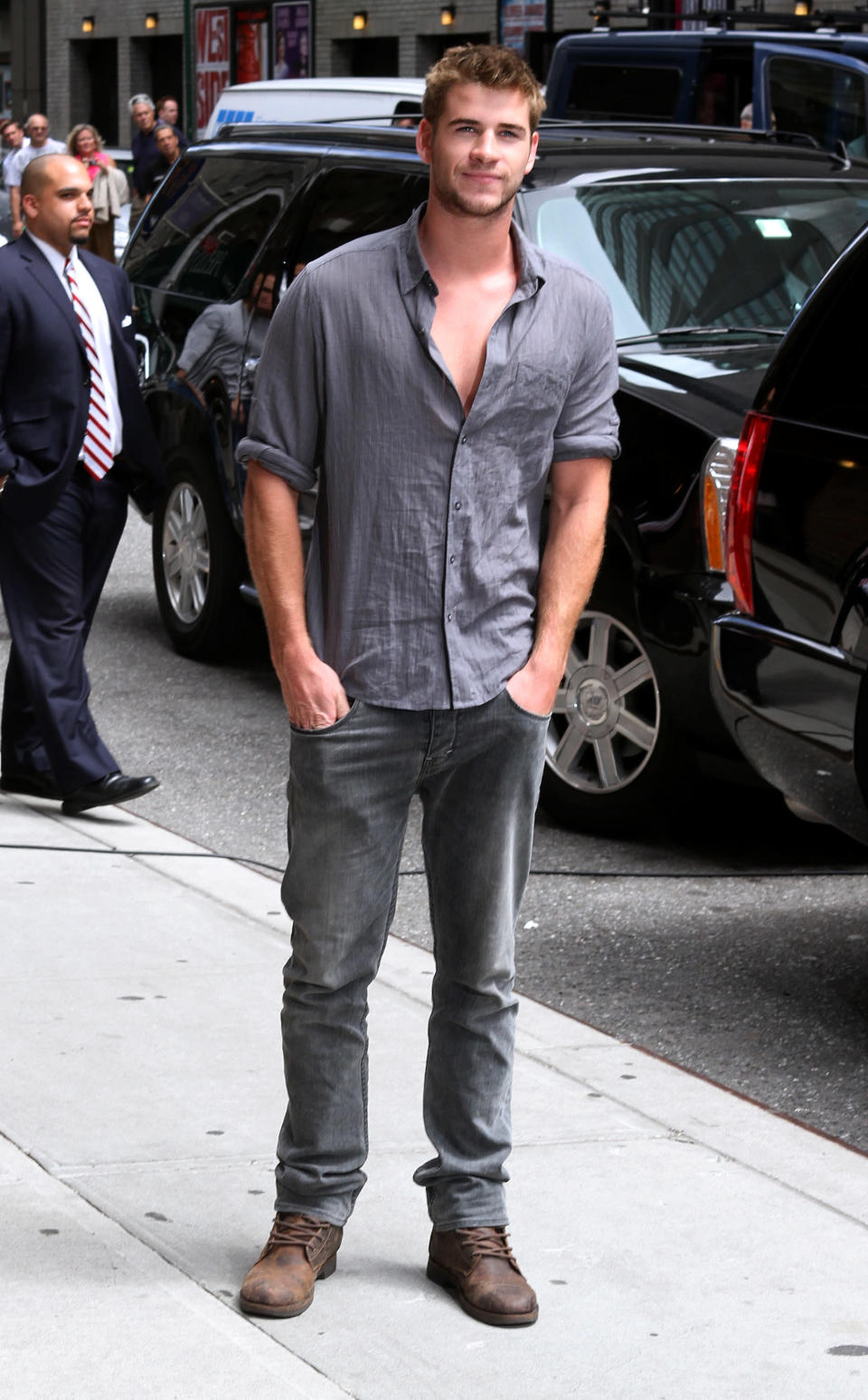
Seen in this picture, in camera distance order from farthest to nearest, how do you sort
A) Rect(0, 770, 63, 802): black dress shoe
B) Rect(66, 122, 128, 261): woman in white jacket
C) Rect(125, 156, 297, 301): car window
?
Rect(66, 122, 128, 261): woman in white jacket, Rect(125, 156, 297, 301): car window, Rect(0, 770, 63, 802): black dress shoe

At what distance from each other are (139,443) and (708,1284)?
381 centimetres

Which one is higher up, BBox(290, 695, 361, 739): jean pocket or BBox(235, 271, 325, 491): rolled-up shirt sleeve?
BBox(235, 271, 325, 491): rolled-up shirt sleeve

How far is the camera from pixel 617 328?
6824 mm

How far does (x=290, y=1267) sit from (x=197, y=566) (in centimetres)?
582

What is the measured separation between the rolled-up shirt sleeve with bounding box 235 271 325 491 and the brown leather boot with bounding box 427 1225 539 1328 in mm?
1204

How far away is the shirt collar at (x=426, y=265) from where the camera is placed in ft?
11.2

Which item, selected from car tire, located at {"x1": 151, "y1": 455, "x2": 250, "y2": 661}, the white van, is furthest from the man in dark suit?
the white van

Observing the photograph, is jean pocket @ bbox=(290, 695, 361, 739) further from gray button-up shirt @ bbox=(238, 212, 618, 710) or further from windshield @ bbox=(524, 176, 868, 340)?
windshield @ bbox=(524, 176, 868, 340)

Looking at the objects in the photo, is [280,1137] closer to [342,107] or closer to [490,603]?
[490,603]

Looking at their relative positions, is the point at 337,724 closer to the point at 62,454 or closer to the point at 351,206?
the point at 62,454

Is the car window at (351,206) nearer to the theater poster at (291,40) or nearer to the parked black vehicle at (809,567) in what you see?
the parked black vehicle at (809,567)

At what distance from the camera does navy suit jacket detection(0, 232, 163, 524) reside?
21.6 ft

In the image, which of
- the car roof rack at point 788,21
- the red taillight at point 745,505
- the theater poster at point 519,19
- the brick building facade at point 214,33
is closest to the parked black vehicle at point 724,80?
the car roof rack at point 788,21

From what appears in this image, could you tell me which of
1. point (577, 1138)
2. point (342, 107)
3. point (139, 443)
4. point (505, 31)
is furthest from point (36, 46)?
point (577, 1138)
